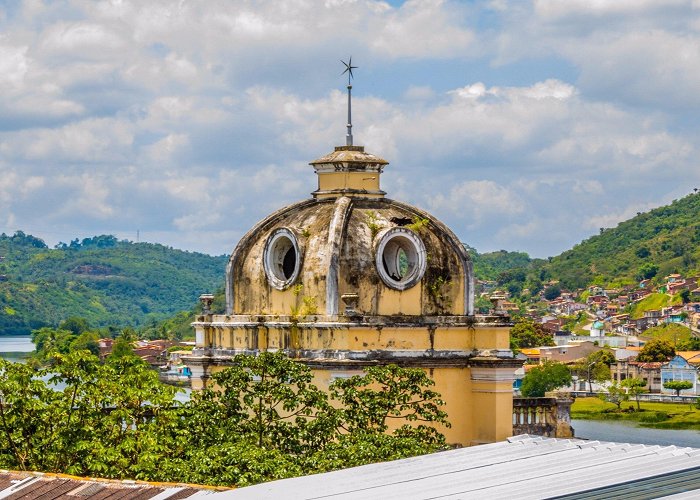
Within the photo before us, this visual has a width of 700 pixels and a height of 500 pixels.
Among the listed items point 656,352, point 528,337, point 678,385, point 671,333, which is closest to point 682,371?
point 678,385

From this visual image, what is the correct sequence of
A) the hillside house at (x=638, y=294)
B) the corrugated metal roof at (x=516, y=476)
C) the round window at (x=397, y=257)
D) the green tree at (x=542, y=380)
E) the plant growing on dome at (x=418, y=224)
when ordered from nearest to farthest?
the corrugated metal roof at (x=516, y=476), the round window at (x=397, y=257), the plant growing on dome at (x=418, y=224), the green tree at (x=542, y=380), the hillside house at (x=638, y=294)

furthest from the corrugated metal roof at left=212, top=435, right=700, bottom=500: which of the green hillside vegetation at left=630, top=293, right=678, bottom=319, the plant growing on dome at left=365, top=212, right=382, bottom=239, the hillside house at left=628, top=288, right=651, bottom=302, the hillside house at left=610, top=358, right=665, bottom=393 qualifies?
the hillside house at left=628, top=288, right=651, bottom=302

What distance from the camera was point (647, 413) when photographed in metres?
100

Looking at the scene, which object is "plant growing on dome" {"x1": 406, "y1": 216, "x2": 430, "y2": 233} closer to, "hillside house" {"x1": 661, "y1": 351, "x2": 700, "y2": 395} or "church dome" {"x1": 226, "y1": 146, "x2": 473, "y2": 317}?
"church dome" {"x1": 226, "y1": 146, "x2": 473, "y2": 317}

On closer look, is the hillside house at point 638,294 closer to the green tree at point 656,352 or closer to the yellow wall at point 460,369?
the green tree at point 656,352

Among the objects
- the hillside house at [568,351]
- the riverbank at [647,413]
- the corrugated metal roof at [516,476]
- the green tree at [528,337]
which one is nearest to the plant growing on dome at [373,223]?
the corrugated metal roof at [516,476]

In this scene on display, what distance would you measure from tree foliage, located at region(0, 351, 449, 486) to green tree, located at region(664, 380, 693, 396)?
98.4m

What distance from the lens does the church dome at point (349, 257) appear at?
23.0 metres

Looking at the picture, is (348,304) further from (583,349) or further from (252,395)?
(583,349)

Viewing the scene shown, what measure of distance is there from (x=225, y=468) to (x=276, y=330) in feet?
11.7

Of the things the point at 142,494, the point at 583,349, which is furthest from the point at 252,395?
the point at 583,349

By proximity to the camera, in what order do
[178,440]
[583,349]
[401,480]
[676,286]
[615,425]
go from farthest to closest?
[676,286] → [583,349] → [615,425] → [178,440] → [401,480]

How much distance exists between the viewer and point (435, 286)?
77.7 feet

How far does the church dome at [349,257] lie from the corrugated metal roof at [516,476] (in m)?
3.43
